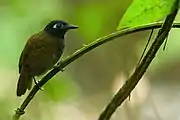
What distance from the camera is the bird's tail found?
946 mm

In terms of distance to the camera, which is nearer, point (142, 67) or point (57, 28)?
point (142, 67)

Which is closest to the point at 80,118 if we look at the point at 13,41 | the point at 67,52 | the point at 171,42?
the point at 67,52

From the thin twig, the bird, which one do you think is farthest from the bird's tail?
the thin twig

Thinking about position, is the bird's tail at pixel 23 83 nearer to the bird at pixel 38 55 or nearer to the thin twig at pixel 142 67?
the bird at pixel 38 55

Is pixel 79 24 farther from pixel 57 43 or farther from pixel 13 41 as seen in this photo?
pixel 13 41

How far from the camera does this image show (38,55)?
3.41 ft

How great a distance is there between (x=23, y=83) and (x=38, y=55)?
0.34ft

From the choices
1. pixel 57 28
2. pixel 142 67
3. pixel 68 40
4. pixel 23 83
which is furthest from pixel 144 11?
pixel 68 40

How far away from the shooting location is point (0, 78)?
161 cm

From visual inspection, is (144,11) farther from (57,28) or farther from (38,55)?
(57,28)

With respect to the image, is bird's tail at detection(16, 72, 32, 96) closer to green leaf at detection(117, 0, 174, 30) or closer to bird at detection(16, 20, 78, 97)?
bird at detection(16, 20, 78, 97)

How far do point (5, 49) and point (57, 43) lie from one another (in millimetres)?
196

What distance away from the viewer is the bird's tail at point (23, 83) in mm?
946

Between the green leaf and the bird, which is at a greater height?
the green leaf
